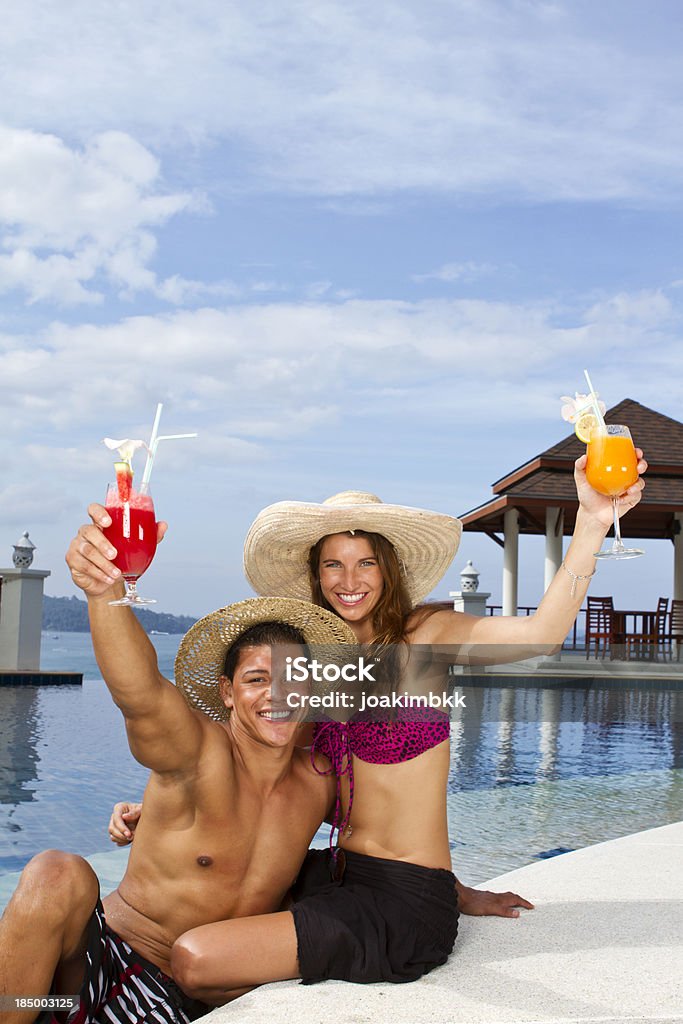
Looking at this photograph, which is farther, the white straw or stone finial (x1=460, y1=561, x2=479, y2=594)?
stone finial (x1=460, y1=561, x2=479, y2=594)

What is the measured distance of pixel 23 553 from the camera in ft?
49.8

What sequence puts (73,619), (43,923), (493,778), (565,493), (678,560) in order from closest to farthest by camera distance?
(43,923) → (493,778) → (565,493) → (678,560) → (73,619)

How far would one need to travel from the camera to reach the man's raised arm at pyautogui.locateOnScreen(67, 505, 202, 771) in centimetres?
194

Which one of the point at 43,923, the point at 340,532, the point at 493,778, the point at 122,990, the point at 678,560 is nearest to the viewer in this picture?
the point at 43,923

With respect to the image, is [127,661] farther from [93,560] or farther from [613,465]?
[613,465]

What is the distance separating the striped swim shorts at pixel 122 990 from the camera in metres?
2.04

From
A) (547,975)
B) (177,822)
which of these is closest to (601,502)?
(547,975)

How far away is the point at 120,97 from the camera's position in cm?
1207

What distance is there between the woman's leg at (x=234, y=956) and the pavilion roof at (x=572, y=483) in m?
12.9

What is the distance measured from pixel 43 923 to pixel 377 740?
2.94 ft

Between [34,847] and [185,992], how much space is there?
3977mm

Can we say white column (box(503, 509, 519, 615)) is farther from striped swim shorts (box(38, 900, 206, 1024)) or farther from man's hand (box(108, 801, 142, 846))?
striped swim shorts (box(38, 900, 206, 1024))

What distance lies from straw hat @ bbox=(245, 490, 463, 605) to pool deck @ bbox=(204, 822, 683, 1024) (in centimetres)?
106

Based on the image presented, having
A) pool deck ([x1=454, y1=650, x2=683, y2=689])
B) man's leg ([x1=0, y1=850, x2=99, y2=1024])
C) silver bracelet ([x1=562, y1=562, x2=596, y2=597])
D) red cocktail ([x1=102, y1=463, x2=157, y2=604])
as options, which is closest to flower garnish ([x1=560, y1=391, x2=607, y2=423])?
silver bracelet ([x1=562, y1=562, x2=596, y2=597])
